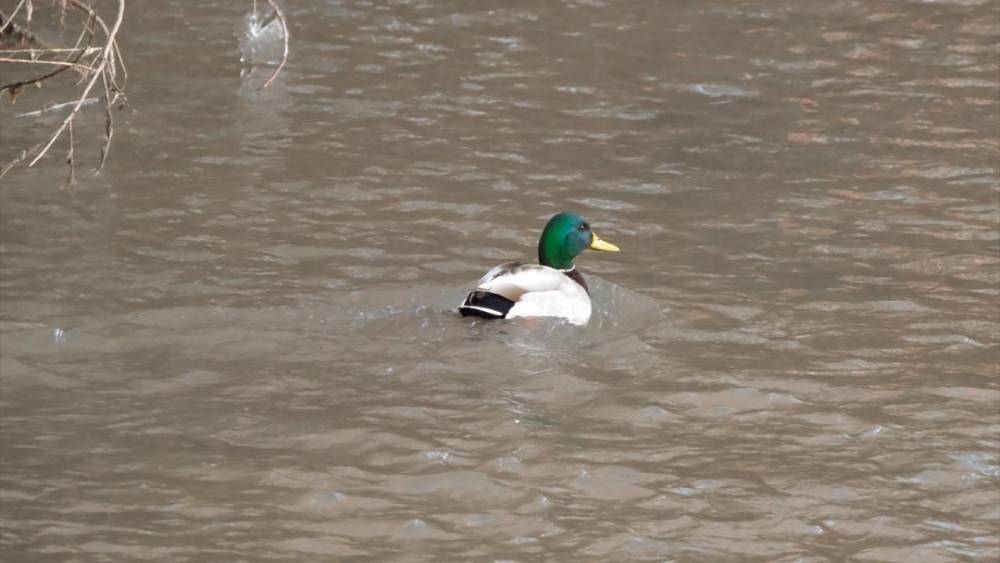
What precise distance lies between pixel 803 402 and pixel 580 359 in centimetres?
137

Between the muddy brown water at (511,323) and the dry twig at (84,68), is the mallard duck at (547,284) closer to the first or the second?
the muddy brown water at (511,323)

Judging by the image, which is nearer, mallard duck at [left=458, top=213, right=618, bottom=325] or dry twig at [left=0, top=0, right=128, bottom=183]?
dry twig at [left=0, top=0, right=128, bottom=183]

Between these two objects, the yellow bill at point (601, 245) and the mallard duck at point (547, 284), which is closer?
the mallard duck at point (547, 284)

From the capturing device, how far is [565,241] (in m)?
10.6

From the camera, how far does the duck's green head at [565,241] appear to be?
10531mm

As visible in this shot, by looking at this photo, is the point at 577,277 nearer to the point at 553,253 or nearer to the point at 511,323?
the point at 553,253

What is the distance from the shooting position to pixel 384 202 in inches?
464

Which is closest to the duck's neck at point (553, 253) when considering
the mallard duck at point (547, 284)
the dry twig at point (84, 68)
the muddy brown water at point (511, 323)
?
the mallard duck at point (547, 284)

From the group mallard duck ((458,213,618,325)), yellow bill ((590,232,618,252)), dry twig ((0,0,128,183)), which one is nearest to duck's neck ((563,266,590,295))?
mallard duck ((458,213,618,325))

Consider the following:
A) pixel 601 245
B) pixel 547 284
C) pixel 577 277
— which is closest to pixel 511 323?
pixel 547 284

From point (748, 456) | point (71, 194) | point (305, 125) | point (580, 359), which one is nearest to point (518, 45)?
point (305, 125)

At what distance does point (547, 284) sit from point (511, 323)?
0.32 meters

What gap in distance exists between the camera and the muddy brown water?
762 centimetres

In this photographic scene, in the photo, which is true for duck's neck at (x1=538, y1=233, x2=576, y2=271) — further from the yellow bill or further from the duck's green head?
the yellow bill
